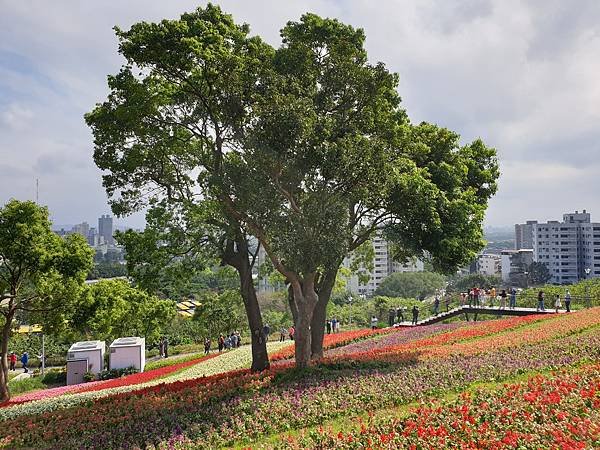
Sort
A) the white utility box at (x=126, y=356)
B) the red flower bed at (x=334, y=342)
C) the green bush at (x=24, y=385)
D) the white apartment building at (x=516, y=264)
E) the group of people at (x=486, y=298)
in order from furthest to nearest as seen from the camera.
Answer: the white apartment building at (x=516, y=264), the group of people at (x=486, y=298), the white utility box at (x=126, y=356), the green bush at (x=24, y=385), the red flower bed at (x=334, y=342)

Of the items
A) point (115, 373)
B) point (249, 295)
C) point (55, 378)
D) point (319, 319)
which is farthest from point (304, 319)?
point (55, 378)

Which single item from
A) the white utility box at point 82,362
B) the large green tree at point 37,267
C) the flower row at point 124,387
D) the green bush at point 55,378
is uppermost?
the large green tree at point 37,267

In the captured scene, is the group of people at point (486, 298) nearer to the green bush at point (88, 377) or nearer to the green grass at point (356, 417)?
the green grass at point (356, 417)

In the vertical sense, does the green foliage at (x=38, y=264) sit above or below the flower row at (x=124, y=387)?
above

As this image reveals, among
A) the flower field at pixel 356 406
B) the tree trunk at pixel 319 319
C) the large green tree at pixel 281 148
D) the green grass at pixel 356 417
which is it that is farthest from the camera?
the tree trunk at pixel 319 319

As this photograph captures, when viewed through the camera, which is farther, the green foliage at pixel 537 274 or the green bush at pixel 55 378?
the green foliage at pixel 537 274

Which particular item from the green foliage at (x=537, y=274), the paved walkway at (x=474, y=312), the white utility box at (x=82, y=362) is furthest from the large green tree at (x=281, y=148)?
the green foliage at (x=537, y=274)

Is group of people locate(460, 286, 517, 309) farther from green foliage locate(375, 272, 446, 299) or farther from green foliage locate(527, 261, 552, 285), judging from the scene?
green foliage locate(527, 261, 552, 285)

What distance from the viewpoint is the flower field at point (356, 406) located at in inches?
356

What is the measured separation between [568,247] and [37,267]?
180458 millimetres

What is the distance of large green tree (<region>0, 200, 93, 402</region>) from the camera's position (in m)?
20.2

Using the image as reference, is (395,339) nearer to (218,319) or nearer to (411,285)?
(218,319)

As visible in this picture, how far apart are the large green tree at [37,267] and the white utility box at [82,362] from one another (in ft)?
31.7

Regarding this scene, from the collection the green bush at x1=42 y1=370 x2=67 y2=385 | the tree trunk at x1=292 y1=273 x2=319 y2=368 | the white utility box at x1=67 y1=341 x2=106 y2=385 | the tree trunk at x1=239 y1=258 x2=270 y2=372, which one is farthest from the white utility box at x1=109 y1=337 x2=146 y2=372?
the tree trunk at x1=292 y1=273 x2=319 y2=368
